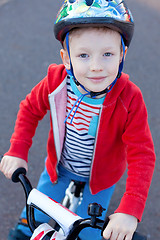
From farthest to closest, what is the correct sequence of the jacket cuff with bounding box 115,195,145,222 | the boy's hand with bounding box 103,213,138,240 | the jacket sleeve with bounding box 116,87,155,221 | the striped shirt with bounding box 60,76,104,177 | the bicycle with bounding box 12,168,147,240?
the striped shirt with bounding box 60,76,104,177 < the jacket sleeve with bounding box 116,87,155,221 < the jacket cuff with bounding box 115,195,145,222 < the boy's hand with bounding box 103,213,138,240 < the bicycle with bounding box 12,168,147,240

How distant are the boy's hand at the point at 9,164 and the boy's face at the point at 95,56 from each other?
1.97ft

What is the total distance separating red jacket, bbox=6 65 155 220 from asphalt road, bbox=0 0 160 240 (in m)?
0.85

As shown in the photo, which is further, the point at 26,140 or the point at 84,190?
the point at 84,190

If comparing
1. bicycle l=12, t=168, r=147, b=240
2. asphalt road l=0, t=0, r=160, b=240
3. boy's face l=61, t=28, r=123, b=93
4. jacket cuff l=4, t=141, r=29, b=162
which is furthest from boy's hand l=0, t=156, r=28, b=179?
asphalt road l=0, t=0, r=160, b=240

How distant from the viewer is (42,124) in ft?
12.3

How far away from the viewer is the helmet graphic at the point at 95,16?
5.42 ft

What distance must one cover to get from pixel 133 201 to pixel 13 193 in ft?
5.46

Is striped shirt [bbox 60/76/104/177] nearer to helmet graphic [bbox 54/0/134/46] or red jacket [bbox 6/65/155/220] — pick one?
red jacket [bbox 6/65/155/220]

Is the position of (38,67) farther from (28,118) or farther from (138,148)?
(138,148)

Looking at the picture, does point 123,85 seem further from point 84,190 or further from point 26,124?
point 84,190

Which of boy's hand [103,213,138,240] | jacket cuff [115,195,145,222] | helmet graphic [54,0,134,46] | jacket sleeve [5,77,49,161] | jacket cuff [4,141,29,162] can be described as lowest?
boy's hand [103,213,138,240]

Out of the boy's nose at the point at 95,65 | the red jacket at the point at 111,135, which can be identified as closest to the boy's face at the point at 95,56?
the boy's nose at the point at 95,65

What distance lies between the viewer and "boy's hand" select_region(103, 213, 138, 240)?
1.56 metres

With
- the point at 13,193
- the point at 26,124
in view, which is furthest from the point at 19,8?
the point at 26,124
